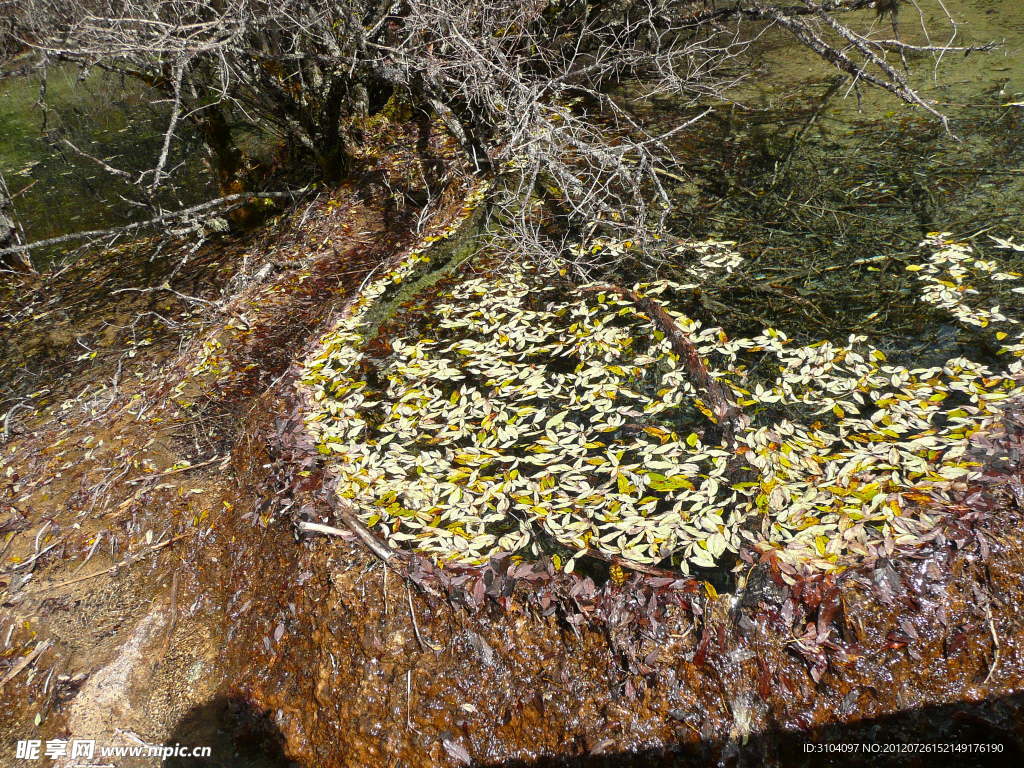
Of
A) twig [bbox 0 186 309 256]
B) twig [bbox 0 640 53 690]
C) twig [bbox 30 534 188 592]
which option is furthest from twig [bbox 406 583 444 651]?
twig [bbox 0 186 309 256]

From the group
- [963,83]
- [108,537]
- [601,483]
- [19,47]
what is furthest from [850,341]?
[19,47]

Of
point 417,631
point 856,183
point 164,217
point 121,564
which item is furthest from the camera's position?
point 164,217

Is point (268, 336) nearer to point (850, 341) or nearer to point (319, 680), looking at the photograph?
point (319, 680)

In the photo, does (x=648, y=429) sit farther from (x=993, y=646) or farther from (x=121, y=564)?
(x=121, y=564)

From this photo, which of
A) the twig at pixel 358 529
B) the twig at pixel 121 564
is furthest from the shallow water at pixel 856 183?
the twig at pixel 121 564

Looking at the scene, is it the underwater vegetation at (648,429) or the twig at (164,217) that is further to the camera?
the twig at (164,217)

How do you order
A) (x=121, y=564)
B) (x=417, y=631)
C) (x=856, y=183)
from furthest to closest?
(x=856, y=183) < (x=121, y=564) < (x=417, y=631)

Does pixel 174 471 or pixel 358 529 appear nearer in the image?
pixel 358 529

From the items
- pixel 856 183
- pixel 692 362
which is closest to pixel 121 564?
pixel 692 362

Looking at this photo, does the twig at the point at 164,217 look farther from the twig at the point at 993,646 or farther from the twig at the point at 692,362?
the twig at the point at 993,646

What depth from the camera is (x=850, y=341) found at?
437cm

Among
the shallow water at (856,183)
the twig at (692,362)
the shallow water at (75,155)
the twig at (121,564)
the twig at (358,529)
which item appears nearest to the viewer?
the twig at (358,529)

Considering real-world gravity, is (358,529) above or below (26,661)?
above

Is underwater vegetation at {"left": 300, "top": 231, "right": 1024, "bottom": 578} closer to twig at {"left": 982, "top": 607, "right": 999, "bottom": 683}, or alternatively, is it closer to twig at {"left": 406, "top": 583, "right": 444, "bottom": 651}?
twig at {"left": 406, "top": 583, "right": 444, "bottom": 651}
